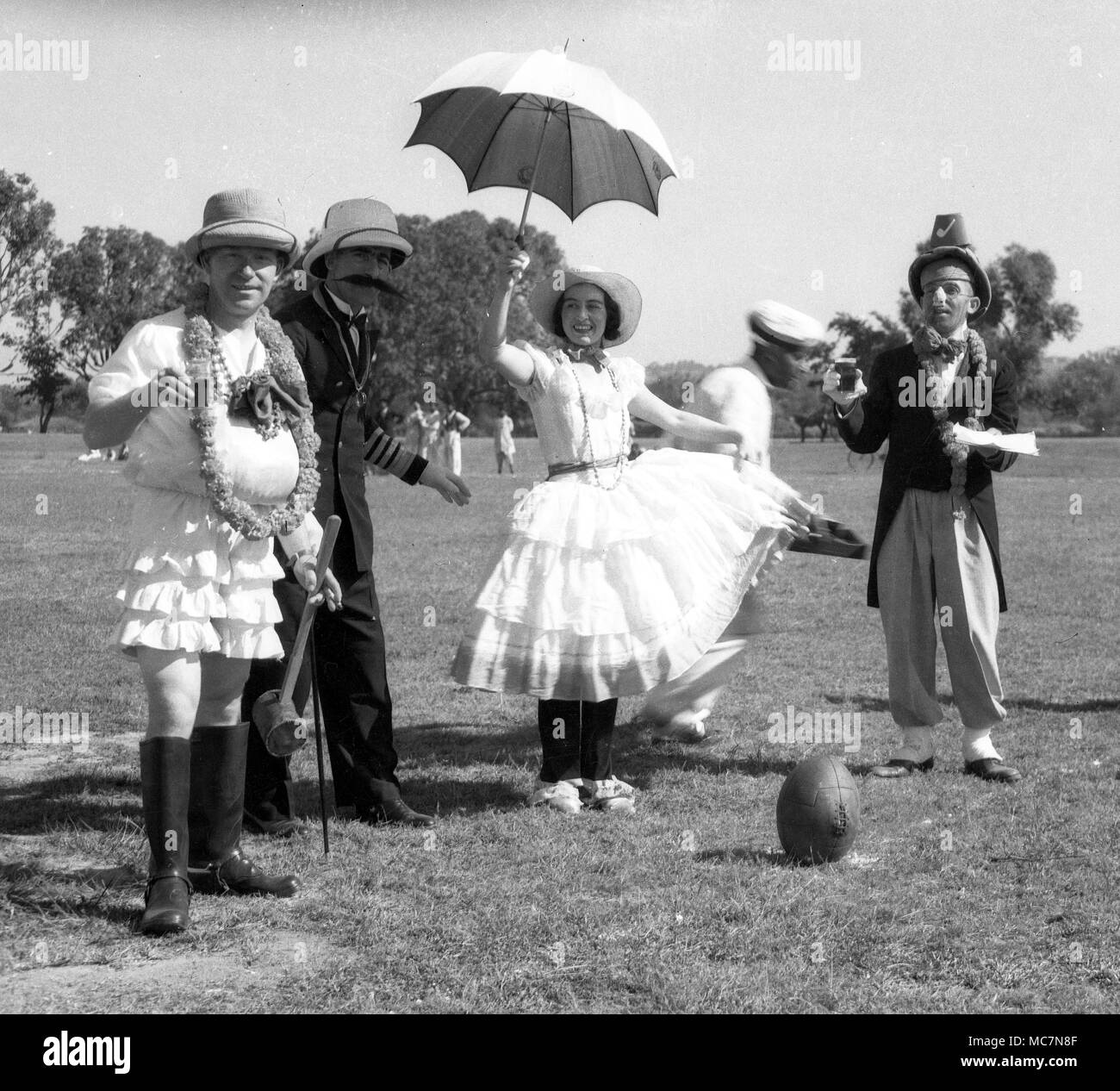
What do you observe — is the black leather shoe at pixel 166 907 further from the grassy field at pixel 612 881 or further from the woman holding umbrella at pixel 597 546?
the woman holding umbrella at pixel 597 546

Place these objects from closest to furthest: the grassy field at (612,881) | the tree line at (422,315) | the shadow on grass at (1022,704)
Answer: the grassy field at (612,881) < the shadow on grass at (1022,704) < the tree line at (422,315)

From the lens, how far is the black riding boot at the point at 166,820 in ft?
16.0

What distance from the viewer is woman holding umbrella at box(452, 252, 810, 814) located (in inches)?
251

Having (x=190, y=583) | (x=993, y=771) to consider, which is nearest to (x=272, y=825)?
(x=190, y=583)

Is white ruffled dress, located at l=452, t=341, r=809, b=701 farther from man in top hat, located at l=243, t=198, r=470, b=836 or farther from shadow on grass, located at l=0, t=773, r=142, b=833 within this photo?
shadow on grass, located at l=0, t=773, r=142, b=833

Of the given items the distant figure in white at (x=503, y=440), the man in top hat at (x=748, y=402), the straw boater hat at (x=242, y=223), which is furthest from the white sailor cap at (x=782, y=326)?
the distant figure in white at (x=503, y=440)

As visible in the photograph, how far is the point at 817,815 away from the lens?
5.75 metres

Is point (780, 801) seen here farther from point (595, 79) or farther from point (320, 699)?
point (595, 79)

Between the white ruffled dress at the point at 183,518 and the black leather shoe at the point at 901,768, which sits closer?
the white ruffled dress at the point at 183,518

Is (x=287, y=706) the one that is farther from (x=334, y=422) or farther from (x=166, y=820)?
(x=334, y=422)

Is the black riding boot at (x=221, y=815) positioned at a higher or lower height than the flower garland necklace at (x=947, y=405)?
lower

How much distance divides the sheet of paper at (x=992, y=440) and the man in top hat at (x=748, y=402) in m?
0.97
